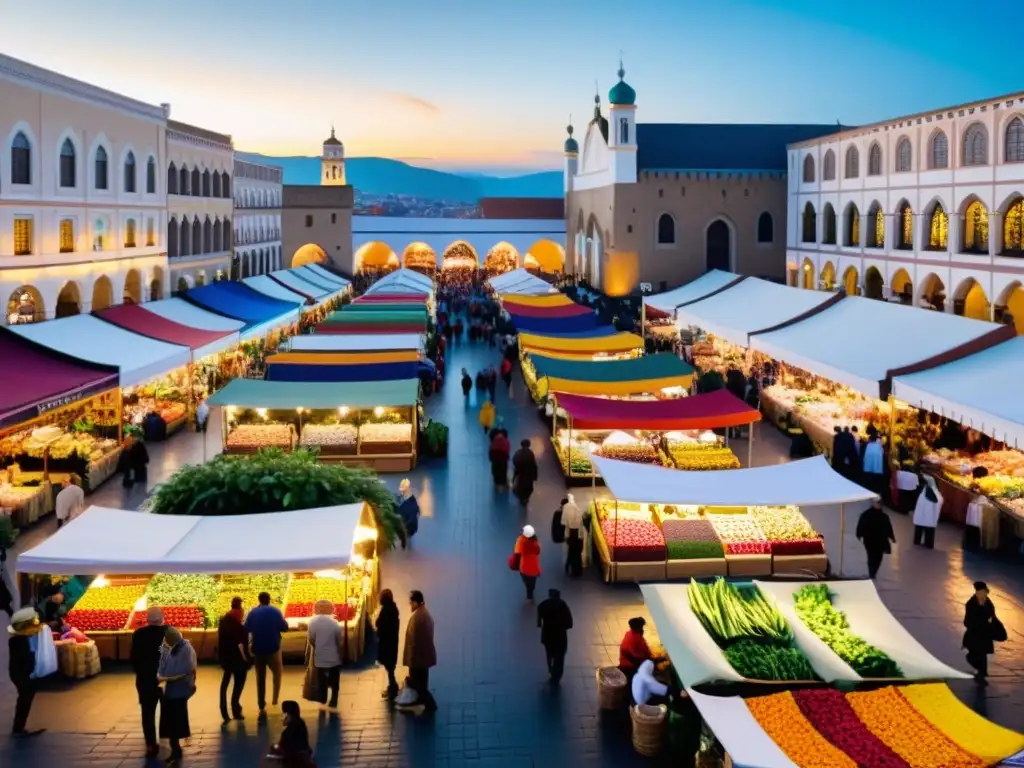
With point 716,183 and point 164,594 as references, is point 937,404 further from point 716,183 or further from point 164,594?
point 716,183

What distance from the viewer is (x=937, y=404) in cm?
1455

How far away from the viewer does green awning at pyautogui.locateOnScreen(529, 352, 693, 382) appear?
18.9 meters

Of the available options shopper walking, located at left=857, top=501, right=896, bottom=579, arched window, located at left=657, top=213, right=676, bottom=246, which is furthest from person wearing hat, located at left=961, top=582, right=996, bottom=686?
arched window, located at left=657, top=213, right=676, bottom=246

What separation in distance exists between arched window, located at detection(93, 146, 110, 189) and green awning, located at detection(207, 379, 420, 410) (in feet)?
27.6

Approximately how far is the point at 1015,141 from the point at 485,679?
65.2 ft

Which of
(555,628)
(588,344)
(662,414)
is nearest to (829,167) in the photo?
(588,344)

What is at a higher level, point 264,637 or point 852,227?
point 852,227

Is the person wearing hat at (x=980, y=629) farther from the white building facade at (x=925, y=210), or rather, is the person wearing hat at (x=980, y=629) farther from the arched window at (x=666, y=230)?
the arched window at (x=666, y=230)

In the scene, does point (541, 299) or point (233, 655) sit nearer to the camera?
point (233, 655)

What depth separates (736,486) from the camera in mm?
11969

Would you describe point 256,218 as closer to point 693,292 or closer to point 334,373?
point 693,292

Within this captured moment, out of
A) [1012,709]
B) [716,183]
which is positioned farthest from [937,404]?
[716,183]

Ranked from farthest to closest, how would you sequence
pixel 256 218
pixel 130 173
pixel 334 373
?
pixel 256 218, pixel 130 173, pixel 334 373

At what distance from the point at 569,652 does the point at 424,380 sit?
15067 millimetres
